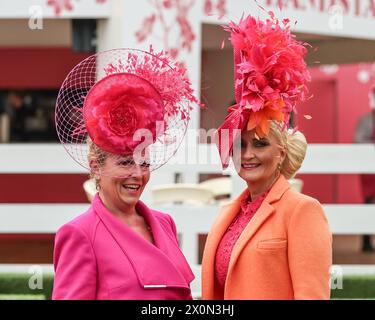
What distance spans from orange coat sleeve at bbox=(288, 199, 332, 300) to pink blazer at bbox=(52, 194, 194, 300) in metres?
0.33

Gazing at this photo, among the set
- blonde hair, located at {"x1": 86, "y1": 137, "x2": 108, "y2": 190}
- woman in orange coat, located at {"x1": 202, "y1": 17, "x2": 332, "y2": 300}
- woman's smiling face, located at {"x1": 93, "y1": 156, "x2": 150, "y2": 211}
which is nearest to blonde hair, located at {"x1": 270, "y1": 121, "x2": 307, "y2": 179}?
woman in orange coat, located at {"x1": 202, "y1": 17, "x2": 332, "y2": 300}

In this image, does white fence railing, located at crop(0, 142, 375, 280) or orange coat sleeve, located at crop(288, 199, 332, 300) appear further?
white fence railing, located at crop(0, 142, 375, 280)

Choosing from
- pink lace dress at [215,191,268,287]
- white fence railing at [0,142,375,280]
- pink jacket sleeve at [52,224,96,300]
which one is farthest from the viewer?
white fence railing at [0,142,375,280]

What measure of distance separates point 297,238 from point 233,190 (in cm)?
399

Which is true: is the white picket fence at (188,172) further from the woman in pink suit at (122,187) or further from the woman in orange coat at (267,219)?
the woman in pink suit at (122,187)

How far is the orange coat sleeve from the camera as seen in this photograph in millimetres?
2826

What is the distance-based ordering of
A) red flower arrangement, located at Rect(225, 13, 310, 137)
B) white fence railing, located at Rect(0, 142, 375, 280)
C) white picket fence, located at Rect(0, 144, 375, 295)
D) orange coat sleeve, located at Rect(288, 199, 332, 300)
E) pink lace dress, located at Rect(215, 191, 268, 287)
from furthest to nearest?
white fence railing, located at Rect(0, 142, 375, 280) → white picket fence, located at Rect(0, 144, 375, 295) → pink lace dress, located at Rect(215, 191, 268, 287) → red flower arrangement, located at Rect(225, 13, 310, 137) → orange coat sleeve, located at Rect(288, 199, 332, 300)

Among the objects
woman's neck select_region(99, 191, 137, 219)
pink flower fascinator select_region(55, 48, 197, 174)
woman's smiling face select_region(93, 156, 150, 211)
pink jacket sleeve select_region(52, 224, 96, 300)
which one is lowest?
pink jacket sleeve select_region(52, 224, 96, 300)

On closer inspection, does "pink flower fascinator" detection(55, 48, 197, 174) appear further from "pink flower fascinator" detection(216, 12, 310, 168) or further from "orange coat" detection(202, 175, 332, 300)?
"orange coat" detection(202, 175, 332, 300)

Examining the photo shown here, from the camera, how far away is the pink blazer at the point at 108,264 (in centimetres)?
271

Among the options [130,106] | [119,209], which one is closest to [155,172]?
[119,209]

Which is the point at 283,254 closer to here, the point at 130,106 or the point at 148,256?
the point at 148,256

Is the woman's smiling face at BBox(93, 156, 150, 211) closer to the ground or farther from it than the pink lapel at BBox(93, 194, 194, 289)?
farther from it
